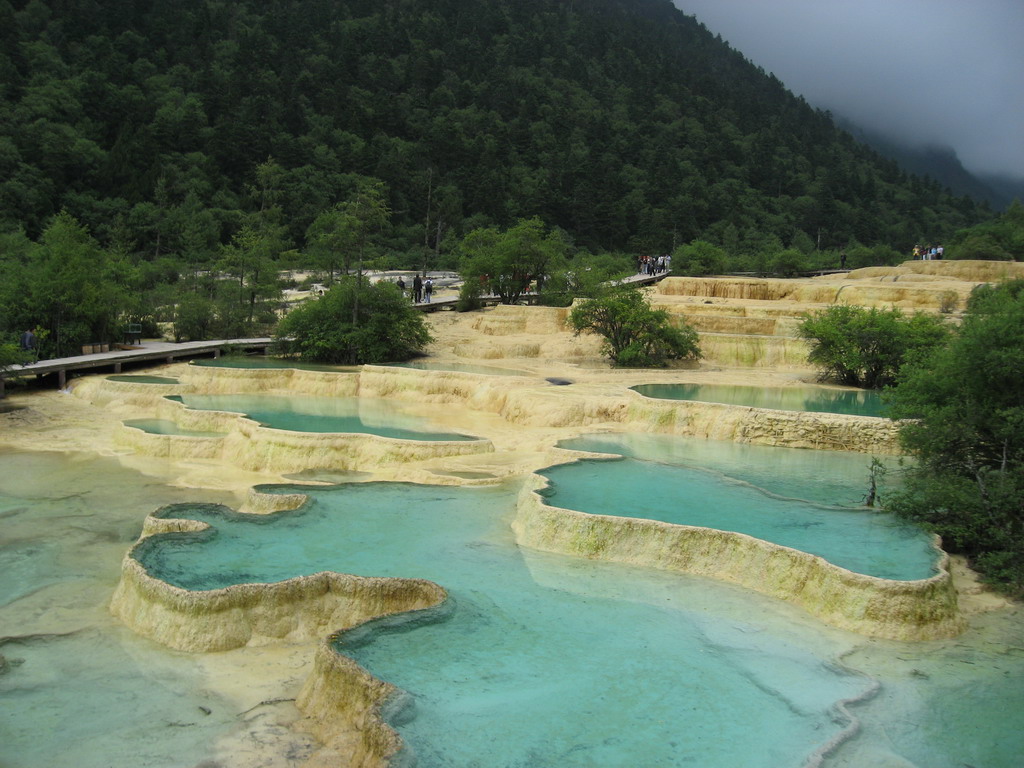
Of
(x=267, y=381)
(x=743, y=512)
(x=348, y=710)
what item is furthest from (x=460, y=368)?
(x=348, y=710)

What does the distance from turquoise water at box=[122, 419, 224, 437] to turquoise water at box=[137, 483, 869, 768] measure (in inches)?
220

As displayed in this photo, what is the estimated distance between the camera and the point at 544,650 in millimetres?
8398

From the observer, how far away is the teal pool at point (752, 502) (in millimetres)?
10227

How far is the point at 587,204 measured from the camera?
58.7m

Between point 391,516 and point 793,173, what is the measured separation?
68.9 metres

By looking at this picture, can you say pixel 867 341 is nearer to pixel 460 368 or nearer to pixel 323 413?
pixel 460 368

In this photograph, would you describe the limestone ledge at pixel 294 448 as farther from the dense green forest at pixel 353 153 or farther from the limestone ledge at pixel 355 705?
the dense green forest at pixel 353 153

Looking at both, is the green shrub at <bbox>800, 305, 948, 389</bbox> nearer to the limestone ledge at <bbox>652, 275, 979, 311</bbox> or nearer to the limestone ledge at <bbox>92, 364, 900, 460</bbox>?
the limestone ledge at <bbox>652, 275, 979, 311</bbox>

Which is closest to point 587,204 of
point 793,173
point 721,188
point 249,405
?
point 721,188

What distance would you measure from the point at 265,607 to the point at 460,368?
1397 centimetres

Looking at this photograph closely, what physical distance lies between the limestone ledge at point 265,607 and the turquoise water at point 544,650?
0.36 metres

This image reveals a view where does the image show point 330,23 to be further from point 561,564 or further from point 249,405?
point 561,564

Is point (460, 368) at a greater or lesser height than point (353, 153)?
lesser

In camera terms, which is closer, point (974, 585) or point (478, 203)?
point (974, 585)
